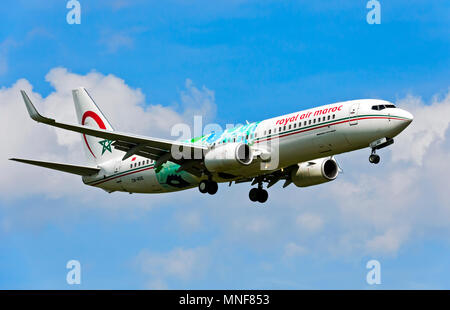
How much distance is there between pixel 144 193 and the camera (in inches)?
2537

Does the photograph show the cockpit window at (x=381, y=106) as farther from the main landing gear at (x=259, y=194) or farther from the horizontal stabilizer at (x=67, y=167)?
the horizontal stabilizer at (x=67, y=167)

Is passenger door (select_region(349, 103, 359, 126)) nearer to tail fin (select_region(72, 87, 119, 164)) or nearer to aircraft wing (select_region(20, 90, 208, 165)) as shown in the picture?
aircraft wing (select_region(20, 90, 208, 165))

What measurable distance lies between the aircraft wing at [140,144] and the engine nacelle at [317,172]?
7.31m

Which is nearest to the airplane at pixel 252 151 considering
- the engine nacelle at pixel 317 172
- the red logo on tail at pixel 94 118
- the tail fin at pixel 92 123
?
the engine nacelle at pixel 317 172

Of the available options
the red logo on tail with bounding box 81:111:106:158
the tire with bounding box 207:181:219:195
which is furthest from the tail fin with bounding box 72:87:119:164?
the tire with bounding box 207:181:219:195

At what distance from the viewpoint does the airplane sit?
173ft

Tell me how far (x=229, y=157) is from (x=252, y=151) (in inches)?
64.8

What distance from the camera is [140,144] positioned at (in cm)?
5662

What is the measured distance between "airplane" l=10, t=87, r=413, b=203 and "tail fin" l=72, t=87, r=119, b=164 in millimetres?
705
